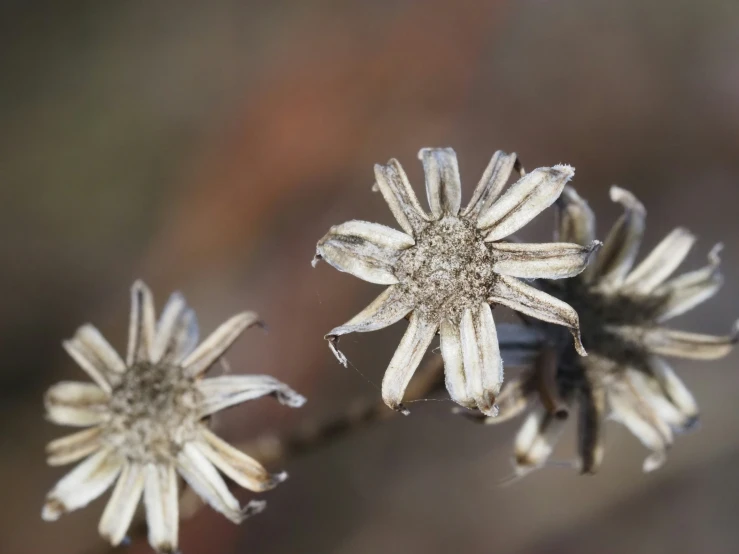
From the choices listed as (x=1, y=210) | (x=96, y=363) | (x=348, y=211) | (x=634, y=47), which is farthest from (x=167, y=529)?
(x=634, y=47)

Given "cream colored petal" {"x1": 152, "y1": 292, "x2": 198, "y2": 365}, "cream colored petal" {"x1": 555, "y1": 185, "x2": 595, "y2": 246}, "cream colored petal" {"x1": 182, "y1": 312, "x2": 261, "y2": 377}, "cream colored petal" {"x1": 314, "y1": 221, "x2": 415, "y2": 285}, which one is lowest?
"cream colored petal" {"x1": 314, "y1": 221, "x2": 415, "y2": 285}

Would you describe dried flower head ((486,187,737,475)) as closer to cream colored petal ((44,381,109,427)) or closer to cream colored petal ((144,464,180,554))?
cream colored petal ((144,464,180,554))

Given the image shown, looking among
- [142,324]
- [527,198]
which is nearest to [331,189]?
[142,324]

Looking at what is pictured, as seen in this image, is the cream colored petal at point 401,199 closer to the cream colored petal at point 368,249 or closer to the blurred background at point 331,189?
the cream colored petal at point 368,249

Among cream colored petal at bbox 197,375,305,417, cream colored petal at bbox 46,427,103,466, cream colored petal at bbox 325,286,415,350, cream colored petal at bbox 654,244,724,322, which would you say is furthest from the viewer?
cream colored petal at bbox 654,244,724,322

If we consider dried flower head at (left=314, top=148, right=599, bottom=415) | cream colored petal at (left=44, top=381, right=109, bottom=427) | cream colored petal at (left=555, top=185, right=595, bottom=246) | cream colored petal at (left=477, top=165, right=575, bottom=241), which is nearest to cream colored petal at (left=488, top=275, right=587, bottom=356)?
dried flower head at (left=314, top=148, right=599, bottom=415)

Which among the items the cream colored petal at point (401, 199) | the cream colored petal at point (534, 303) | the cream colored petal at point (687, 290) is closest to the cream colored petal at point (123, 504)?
the cream colored petal at point (401, 199)

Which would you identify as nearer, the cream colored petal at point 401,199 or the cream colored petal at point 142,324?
the cream colored petal at point 401,199
